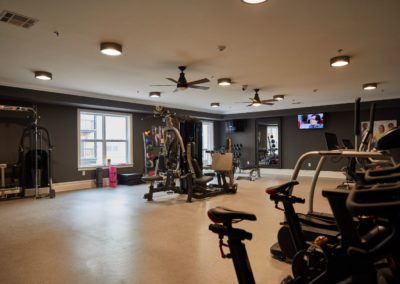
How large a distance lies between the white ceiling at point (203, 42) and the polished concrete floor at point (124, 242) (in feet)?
8.54

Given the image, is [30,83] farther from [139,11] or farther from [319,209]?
[319,209]

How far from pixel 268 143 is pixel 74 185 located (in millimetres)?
7823

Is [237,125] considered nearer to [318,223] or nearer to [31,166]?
[31,166]

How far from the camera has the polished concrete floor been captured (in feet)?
8.53

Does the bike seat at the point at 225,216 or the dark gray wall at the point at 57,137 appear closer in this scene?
the bike seat at the point at 225,216

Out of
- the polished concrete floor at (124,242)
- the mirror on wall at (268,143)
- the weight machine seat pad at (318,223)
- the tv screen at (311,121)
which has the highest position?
the tv screen at (311,121)

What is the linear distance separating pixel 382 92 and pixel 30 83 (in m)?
9.04

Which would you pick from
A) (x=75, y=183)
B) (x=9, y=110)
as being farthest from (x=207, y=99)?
(x=9, y=110)

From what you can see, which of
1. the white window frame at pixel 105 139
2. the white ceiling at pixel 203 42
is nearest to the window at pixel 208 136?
the white window frame at pixel 105 139

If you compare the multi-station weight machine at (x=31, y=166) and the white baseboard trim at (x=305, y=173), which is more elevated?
the multi-station weight machine at (x=31, y=166)

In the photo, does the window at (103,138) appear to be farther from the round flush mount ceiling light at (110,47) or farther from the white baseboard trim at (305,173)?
the white baseboard trim at (305,173)

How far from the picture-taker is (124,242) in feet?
11.3

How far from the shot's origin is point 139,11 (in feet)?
9.64

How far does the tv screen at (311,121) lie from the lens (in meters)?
Result: 10.1
